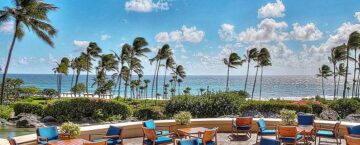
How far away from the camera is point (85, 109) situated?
23.3 m

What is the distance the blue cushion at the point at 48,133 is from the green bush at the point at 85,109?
14855 mm

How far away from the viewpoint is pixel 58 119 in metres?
23.5

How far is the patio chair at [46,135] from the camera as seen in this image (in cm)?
812

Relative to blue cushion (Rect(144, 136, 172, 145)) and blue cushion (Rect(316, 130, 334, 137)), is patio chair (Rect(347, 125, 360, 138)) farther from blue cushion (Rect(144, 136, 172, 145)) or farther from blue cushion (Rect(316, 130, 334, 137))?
blue cushion (Rect(144, 136, 172, 145))

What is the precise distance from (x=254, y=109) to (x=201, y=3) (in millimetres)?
15912

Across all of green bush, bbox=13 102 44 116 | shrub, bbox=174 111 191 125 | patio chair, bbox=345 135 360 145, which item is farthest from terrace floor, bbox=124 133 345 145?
green bush, bbox=13 102 44 116

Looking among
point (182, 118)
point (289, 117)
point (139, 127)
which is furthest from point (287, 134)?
point (139, 127)

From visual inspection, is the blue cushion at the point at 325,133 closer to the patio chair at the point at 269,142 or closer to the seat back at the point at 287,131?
the seat back at the point at 287,131

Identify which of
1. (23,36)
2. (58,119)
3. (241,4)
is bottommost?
(58,119)

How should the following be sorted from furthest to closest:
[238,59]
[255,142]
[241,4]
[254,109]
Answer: [238,59], [241,4], [254,109], [255,142]

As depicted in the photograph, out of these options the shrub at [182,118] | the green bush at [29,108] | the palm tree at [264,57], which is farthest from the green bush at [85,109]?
the palm tree at [264,57]

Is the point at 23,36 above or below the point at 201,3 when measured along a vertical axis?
below

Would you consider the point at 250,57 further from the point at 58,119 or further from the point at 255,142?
the point at 255,142

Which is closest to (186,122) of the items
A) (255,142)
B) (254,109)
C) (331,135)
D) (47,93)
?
(255,142)
